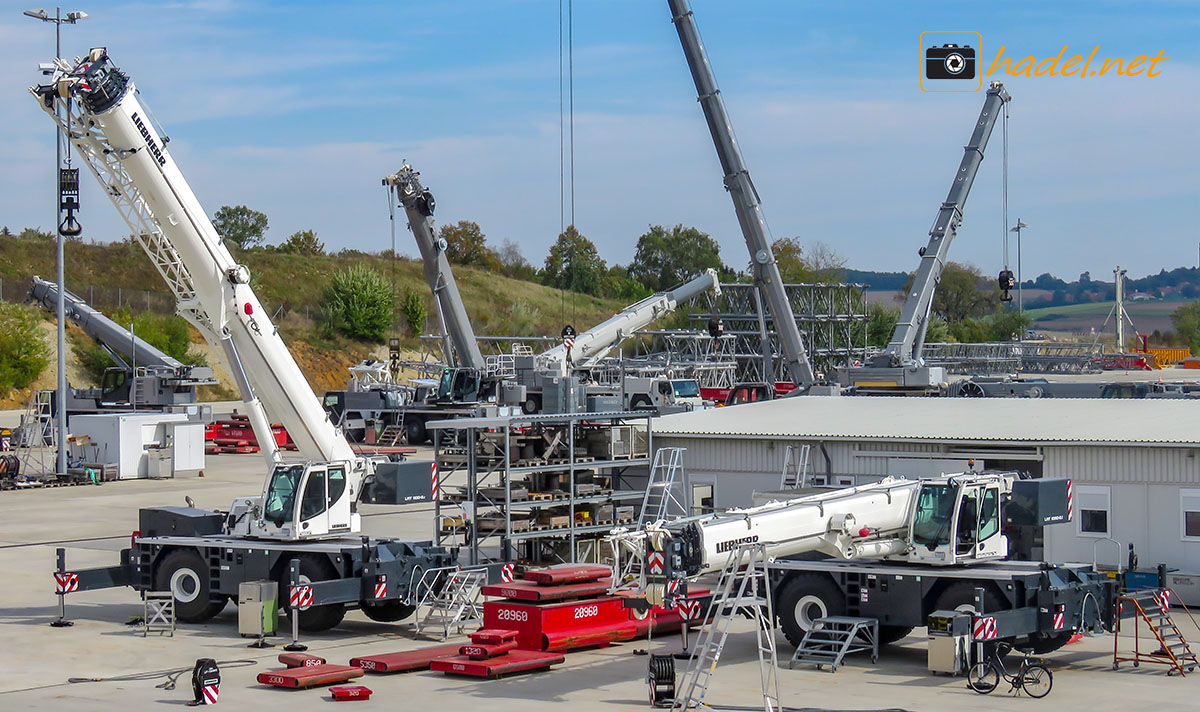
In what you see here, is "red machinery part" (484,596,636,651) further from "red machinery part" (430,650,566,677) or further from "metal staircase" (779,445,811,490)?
"metal staircase" (779,445,811,490)

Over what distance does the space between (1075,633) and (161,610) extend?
13.5 metres

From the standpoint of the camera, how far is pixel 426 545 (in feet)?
76.3

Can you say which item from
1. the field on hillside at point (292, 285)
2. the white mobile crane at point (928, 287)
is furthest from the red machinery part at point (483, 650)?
the field on hillside at point (292, 285)

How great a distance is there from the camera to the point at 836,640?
20266 mm

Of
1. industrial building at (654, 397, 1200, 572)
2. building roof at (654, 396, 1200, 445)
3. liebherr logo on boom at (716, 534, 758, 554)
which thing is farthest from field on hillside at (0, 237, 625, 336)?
liebherr logo on boom at (716, 534, 758, 554)

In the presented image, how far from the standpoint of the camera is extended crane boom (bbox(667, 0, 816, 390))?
1818 inches

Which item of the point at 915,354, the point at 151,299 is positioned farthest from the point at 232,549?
the point at 151,299

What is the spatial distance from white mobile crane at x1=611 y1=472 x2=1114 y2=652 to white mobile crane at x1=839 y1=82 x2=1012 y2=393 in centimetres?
3275

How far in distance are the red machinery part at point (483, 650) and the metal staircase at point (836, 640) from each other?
3.89 m

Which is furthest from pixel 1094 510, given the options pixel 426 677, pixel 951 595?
pixel 426 677

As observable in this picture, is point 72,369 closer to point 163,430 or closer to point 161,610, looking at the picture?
point 163,430

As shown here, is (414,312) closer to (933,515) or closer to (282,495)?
(282,495)

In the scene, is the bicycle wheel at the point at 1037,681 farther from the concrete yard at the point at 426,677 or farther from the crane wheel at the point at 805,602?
the crane wheel at the point at 805,602

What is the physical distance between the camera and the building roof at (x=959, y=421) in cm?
2567
